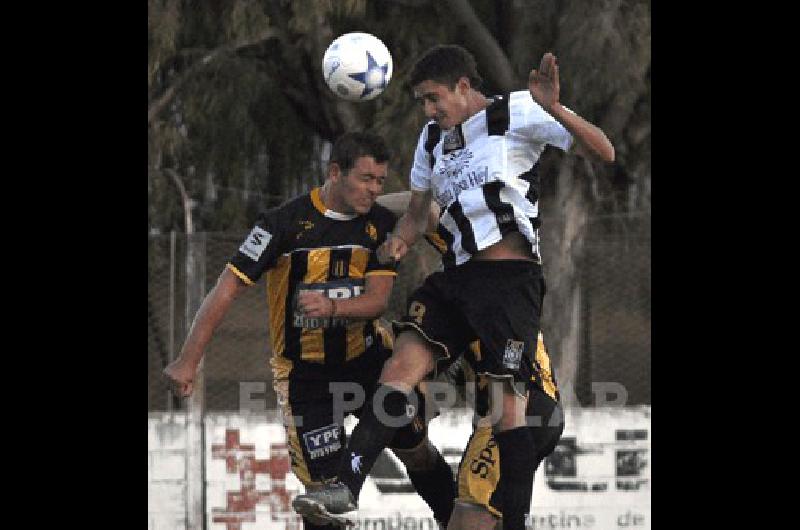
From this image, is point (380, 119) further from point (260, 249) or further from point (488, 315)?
point (488, 315)

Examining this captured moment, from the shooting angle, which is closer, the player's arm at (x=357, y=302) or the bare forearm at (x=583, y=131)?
the bare forearm at (x=583, y=131)

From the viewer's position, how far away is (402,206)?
809cm

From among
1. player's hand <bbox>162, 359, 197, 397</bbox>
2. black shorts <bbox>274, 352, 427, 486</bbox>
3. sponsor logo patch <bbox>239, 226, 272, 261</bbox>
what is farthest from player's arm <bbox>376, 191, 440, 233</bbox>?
player's hand <bbox>162, 359, 197, 397</bbox>

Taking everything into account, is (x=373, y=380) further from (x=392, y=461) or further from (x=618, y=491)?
(x=618, y=491)

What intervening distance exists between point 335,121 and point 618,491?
6111 millimetres

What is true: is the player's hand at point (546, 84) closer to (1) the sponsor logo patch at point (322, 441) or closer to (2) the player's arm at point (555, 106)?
(2) the player's arm at point (555, 106)

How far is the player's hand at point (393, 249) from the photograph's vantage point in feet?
24.6

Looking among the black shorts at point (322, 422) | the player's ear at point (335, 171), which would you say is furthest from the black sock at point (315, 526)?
the player's ear at point (335, 171)

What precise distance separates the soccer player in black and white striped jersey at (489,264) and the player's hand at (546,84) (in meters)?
0.24

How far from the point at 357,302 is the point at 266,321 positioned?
6910 mm

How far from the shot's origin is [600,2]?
1540cm

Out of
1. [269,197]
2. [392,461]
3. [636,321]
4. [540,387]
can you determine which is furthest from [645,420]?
[269,197]

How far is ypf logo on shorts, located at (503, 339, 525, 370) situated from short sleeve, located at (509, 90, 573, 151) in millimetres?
998

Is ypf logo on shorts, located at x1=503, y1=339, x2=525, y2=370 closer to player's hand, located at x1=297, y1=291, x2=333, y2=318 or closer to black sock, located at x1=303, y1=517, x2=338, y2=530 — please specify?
player's hand, located at x1=297, y1=291, x2=333, y2=318
